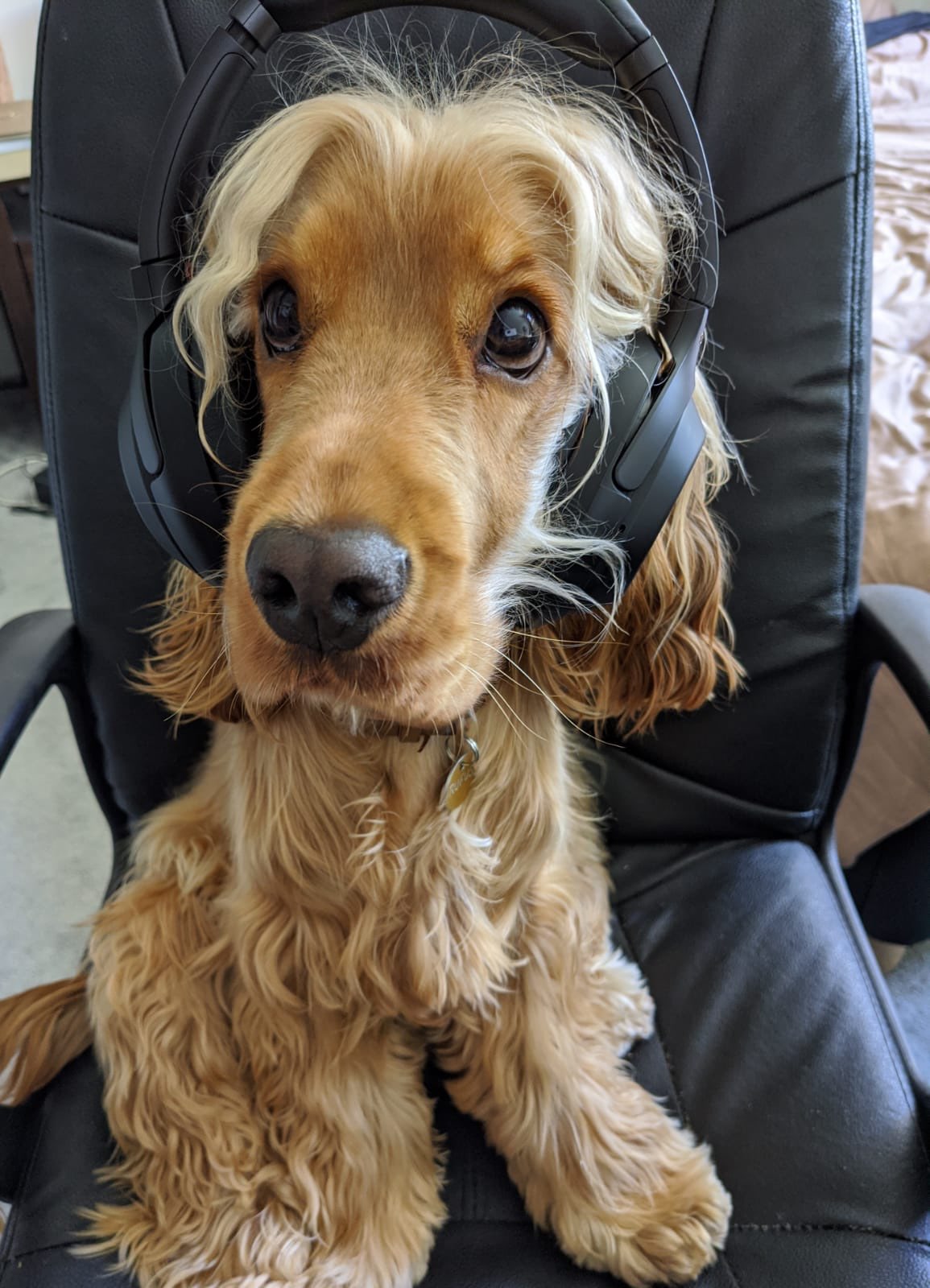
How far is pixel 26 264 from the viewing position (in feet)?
9.13

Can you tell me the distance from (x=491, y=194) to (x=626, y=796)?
824 mm

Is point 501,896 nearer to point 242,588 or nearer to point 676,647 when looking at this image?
point 676,647

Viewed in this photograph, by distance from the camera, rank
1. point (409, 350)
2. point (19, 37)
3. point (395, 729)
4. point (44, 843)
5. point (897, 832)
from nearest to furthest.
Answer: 1. point (409, 350)
2. point (395, 729)
3. point (897, 832)
4. point (44, 843)
5. point (19, 37)

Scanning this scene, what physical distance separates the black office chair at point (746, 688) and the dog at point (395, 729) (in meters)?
0.05

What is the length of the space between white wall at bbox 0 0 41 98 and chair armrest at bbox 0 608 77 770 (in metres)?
2.38

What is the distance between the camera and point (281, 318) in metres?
0.73

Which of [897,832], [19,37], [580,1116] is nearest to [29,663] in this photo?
[580,1116]

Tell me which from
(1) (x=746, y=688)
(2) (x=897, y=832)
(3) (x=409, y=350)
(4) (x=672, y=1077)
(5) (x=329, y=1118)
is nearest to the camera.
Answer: (3) (x=409, y=350)

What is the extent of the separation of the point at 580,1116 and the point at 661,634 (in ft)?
1.64

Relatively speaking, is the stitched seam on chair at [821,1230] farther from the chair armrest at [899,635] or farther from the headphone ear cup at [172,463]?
the headphone ear cup at [172,463]

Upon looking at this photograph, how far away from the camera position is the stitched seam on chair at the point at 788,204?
1.01m

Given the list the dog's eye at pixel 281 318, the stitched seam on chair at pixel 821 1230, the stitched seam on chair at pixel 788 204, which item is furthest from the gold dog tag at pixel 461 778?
the stitched seam on chair at pixel 788 204

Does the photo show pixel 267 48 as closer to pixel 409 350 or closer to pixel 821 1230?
pixel 409 350


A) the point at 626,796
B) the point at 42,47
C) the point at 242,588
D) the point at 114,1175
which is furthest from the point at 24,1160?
the point at 42,47
